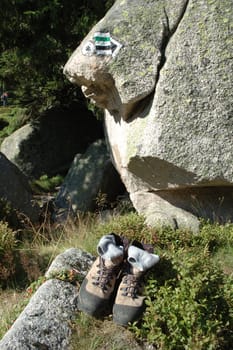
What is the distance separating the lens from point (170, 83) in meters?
5.41

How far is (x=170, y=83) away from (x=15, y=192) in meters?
3.31

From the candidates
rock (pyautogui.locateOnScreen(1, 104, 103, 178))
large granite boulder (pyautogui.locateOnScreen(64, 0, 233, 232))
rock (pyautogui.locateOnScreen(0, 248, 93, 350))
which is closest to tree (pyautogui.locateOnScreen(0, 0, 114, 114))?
rock (pyautogui.locateOnScreen(1, 104, 103, 178))

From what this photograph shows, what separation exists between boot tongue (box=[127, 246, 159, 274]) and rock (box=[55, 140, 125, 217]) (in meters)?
4.56

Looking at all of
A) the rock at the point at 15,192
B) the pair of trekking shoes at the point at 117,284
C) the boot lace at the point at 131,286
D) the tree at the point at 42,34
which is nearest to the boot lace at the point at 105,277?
the pair of trekking shoes at the point at 117,284

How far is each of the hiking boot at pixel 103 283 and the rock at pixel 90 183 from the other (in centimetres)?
445

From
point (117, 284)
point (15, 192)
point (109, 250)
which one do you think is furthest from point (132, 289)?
point (15, 192)

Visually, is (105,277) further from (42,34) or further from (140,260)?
(42,34)

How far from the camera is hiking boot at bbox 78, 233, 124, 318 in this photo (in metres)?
3.77

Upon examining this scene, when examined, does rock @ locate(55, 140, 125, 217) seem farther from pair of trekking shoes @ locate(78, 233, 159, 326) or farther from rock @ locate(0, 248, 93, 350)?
pair of trekking shoes @ locate(78, 233, 159, 326)

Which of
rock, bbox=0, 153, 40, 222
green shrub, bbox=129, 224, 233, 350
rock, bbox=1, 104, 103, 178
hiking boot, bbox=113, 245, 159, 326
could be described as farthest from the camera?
rock, bbox=1, 104, 103, 178

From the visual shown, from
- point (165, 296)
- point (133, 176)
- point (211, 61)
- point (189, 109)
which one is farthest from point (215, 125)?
point (165, 296)

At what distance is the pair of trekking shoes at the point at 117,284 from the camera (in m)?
3.69

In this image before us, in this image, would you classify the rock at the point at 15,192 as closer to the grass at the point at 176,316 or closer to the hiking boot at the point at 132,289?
the grass at the point at 176,316

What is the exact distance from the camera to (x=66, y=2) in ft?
27.6
